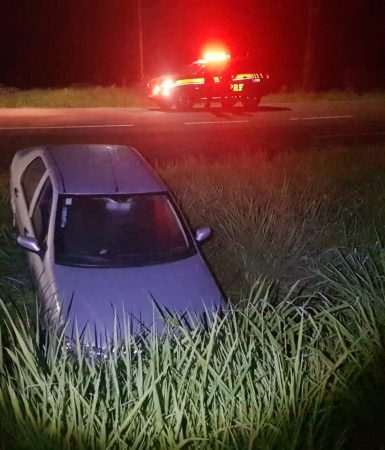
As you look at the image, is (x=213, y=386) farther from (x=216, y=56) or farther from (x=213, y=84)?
(x=216, y=56)

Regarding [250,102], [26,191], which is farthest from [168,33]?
[26,191]

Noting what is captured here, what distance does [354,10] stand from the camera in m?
41.8

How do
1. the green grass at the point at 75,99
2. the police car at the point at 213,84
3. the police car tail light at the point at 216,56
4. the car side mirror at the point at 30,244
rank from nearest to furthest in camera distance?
the car side mirror at the point at 30,244
the police car at the point at 213,84
the green grass at the point at 75,99
the police car tail light at the point at 216,56

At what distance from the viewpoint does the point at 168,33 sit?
4222 centimetres

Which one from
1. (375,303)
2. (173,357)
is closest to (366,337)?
(375,303)

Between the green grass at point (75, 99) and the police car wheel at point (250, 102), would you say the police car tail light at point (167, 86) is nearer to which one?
the green grass at point (75, 99)

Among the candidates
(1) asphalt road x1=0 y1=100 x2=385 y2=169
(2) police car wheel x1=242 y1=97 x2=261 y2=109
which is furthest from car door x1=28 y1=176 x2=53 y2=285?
(2) police car wheel x1=242 y1=97 x2=261 y2=109

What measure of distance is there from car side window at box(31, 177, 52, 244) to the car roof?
0.58ft

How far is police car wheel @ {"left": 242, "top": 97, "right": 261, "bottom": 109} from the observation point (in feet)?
78.0

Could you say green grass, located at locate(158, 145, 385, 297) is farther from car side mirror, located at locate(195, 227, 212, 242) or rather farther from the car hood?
the car hood

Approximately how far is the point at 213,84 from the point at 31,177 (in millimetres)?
16402

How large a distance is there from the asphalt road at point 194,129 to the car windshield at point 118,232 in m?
6.85

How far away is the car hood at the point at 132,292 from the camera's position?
4871 mm

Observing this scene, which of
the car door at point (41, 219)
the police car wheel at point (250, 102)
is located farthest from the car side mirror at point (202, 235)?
the police car wheel at point (250, 102)
